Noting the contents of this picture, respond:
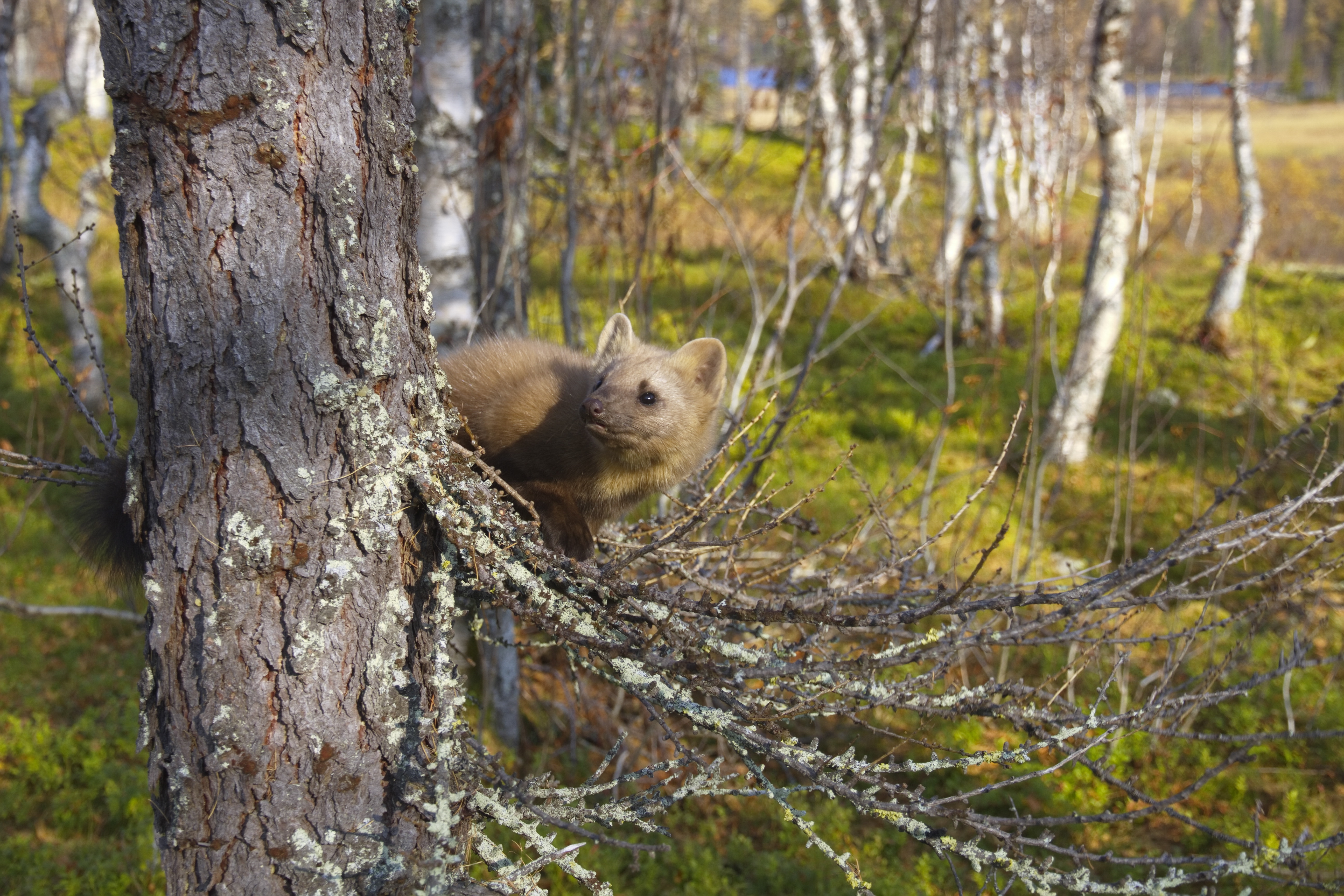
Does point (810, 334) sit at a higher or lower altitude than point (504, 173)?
lower

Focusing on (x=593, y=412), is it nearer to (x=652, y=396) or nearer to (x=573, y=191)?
(x=652, y=396)

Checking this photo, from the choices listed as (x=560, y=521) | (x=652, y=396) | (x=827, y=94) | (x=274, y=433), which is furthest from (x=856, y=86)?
(x=274, y=433)

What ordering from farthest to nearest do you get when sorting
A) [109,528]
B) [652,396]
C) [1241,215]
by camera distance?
1. [1241,215]
2. [652,396]
3. [109,528]

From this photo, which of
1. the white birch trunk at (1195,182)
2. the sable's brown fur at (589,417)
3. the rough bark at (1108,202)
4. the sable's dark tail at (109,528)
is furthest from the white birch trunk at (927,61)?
the sable's dark tail at (109,528)

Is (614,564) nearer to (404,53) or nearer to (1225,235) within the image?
(404,53)

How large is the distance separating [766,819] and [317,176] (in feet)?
17.9

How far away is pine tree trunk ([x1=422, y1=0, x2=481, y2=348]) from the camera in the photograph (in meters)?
4.99

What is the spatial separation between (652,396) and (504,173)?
2.55 metres

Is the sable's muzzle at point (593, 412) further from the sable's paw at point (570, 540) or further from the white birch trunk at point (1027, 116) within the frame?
the white birch trunk at point (1027, 116)

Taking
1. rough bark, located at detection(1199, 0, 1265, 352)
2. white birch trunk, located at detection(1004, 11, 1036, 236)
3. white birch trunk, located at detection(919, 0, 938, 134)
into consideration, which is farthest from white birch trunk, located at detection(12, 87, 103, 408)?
rough bark, located at detection(1199, 0, 1265, 352)

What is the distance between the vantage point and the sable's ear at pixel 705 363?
12.8 ft

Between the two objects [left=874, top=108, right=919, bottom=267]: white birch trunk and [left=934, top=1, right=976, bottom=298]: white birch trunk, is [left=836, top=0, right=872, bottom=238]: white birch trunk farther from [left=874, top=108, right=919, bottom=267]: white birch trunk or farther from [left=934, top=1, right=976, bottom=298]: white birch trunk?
[left=934, top=1, right=976, bottom=298]: white birch trunk

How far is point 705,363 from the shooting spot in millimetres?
3979

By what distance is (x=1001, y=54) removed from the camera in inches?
563
